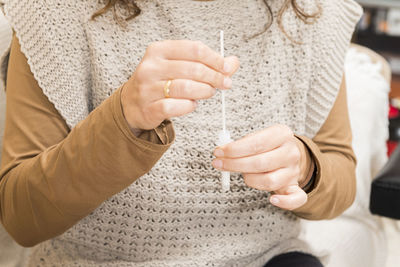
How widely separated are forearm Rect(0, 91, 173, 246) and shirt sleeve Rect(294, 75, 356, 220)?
280 millimetres

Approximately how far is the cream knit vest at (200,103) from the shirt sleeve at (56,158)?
4 cm

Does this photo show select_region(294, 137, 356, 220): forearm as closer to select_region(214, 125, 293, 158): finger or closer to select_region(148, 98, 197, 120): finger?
select_region(214, 125, 293, 158): finger

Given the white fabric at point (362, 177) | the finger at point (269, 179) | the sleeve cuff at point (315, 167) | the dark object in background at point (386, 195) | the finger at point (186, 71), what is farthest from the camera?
the white fabric at point (362, 177)

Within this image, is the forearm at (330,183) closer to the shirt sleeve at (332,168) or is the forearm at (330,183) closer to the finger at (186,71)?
the shirt sleeve at (332,168)

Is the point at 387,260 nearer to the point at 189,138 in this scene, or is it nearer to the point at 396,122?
the point at 189,138

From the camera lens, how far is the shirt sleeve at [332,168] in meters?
0.78

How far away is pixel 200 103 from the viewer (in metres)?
0.82

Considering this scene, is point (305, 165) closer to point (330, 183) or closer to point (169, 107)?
point (330, 183)

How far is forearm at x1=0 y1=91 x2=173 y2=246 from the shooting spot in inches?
23.6

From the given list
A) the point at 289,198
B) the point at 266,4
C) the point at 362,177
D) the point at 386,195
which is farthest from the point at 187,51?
the point at 362,177

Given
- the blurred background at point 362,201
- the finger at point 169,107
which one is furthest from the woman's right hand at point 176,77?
the blurred background at point 362,201

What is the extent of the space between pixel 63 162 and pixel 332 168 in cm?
46

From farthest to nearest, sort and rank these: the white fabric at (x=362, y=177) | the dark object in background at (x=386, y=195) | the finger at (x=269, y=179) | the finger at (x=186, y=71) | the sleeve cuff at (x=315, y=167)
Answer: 1. the white fabric at (x=362, y=177)
2. the dark object in background at (x=386, y=195)
3. the sleeve cuff at (x=315, y=167)
4. the finger at (x=269, y=179)
5. the finger at (x=186, y=71)

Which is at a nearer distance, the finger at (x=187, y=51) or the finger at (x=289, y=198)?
the finger at (x=187, y=51)
